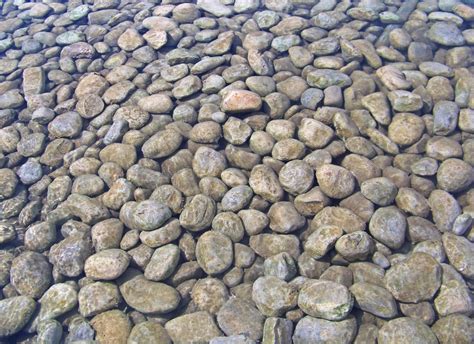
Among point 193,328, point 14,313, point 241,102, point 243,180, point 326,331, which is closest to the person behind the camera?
point 326,331

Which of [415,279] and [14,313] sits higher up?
[415,279]

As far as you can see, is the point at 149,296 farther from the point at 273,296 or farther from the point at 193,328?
the point at 273,296

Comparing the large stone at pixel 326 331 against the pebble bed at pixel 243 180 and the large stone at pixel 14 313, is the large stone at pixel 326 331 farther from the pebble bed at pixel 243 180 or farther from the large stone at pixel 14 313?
the large stone at pixel 14 313

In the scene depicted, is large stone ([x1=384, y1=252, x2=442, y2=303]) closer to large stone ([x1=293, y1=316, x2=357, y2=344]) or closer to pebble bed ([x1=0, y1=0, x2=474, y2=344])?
pebble bed ([x1=0, y1=0, x2=474, y2=344])

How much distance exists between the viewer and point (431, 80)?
15.8 feet

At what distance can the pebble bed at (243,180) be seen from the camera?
3.18 metres

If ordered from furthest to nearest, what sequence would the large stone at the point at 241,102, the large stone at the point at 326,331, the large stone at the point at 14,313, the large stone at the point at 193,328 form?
the large stone at the point at 241,102 → the large stone at the point at 14,313 → the large stone at the point at 193,328 → the large stone at the point at 326,331

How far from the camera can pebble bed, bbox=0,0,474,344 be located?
10.4 feet

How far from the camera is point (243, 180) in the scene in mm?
3961

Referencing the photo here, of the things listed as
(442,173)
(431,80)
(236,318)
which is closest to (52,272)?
(236,318)

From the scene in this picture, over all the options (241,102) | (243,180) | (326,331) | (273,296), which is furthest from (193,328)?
(241,102)

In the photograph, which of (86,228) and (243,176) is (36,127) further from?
(243,176)

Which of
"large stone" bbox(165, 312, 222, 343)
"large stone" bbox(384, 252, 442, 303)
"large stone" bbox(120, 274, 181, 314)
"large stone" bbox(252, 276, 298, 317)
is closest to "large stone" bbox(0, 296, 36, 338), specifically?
"large stone" bbox(120, 274, 181, 314)

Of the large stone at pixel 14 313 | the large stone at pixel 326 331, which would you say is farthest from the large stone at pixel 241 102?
the large stone at pixel 14 313
